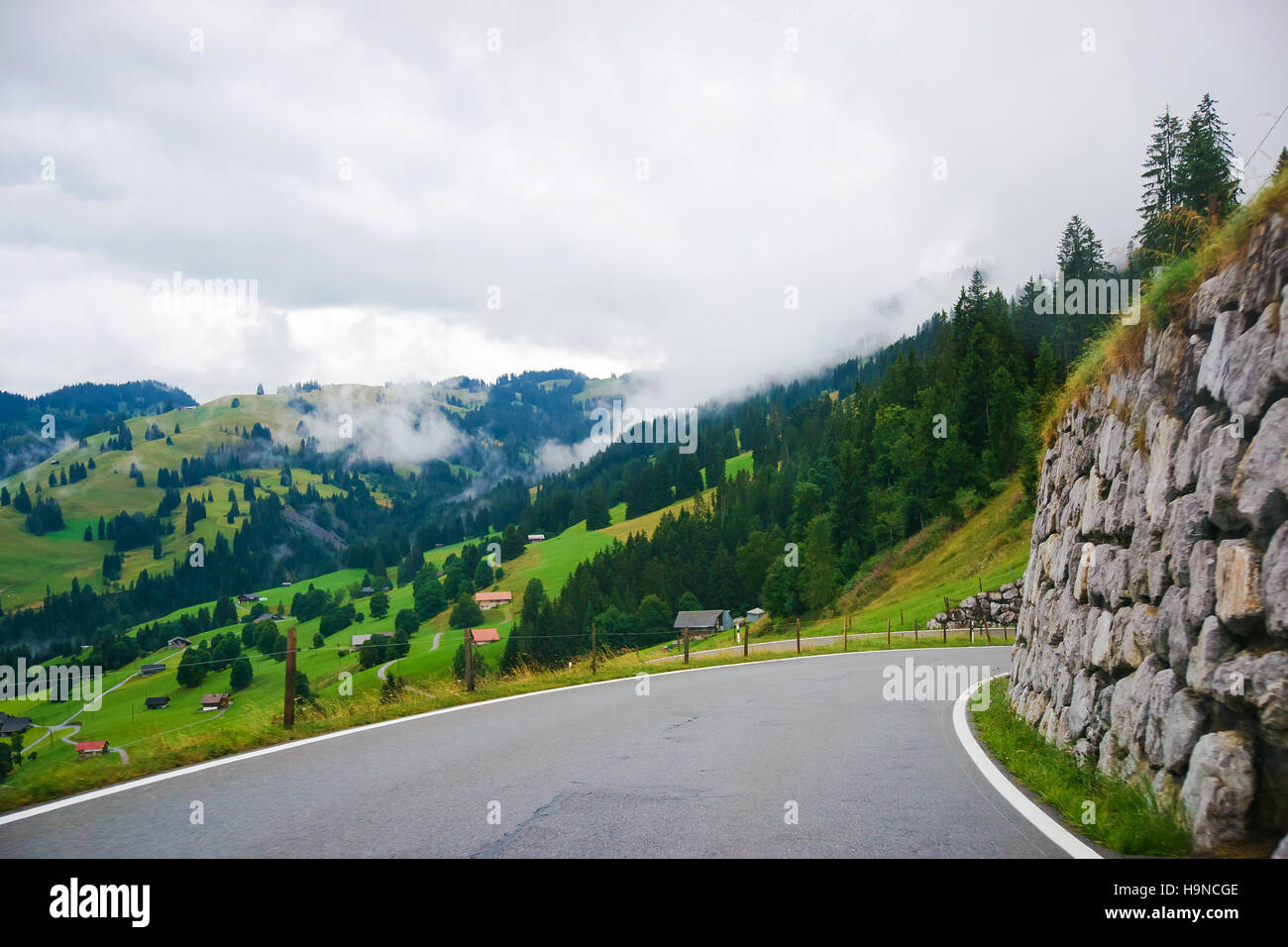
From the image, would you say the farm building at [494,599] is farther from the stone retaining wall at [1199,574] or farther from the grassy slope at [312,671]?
the stone retaining wall at [1199,574]

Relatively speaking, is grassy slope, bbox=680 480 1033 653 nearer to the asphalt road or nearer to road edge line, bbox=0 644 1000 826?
road edge line, bbox=0 644 1000 826

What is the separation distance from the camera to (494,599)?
127625 mm

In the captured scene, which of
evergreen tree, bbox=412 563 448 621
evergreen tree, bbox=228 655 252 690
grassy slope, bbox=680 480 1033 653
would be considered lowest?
evergreen tree, bbox=228 655 252 690

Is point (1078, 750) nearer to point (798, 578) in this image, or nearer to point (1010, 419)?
point (1010, 419)

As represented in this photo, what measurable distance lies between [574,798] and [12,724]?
10247 centimetres

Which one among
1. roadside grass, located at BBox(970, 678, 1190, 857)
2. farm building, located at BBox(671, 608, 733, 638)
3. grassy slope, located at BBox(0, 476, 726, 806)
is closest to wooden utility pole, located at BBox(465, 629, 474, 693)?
grassy slope, located at BBox(0, 476, 726, 806)

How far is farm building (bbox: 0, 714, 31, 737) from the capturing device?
76438mm

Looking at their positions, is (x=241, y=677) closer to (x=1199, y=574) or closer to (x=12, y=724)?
(x=12, y=724)

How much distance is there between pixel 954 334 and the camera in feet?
235

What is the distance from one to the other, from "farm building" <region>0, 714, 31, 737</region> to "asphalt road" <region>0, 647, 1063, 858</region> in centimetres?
9125

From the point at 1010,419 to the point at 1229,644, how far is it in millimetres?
60792

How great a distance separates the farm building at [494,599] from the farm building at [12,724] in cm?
5996

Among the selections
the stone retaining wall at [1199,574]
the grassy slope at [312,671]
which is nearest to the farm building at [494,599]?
the grassy slope at [312,671]
